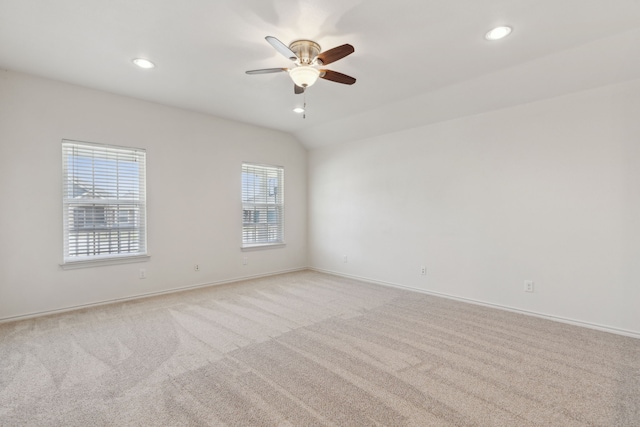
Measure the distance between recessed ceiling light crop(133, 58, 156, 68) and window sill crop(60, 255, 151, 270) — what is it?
2364 mm

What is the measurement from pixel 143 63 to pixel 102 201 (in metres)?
1.83

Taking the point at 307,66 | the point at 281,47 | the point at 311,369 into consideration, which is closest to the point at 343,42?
the point at 307,66

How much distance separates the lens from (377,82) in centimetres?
359

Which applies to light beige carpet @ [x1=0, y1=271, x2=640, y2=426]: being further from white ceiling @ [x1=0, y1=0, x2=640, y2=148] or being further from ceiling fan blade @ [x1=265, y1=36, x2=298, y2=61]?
white ceiling @ [x1=0, y1=0, x2=640, y2=148]

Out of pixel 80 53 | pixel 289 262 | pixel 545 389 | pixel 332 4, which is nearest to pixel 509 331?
pixel 545 389

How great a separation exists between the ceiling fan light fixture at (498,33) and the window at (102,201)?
165 inches

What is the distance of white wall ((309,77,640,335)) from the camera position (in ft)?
10.0

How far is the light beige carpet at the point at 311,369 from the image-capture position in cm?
184

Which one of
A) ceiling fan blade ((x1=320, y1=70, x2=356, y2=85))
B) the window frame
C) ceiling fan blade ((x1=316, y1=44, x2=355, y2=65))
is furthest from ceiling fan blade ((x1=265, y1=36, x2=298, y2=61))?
the window frame

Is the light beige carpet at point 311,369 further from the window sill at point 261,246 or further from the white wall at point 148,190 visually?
the window sill at point 261,246

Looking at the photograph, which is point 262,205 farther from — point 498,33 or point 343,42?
point 498,33

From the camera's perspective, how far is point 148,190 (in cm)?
425

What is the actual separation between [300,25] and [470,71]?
1929 millimetres

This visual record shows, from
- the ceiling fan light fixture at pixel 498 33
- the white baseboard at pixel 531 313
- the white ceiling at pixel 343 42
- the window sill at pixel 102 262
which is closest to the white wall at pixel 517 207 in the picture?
the white baseboard at pixel 531 313
